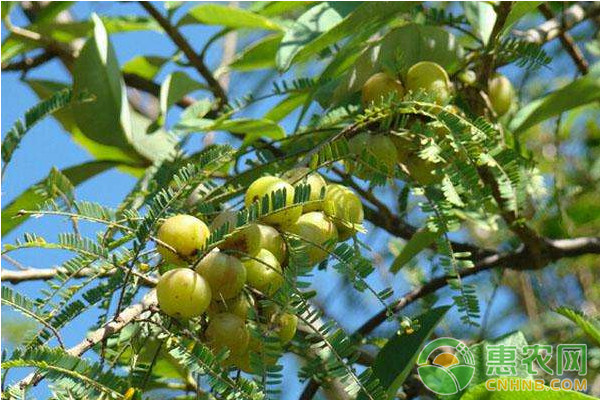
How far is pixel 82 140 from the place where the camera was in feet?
4.73

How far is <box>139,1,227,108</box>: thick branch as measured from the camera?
1.42 meters

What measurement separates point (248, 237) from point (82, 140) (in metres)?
0.76

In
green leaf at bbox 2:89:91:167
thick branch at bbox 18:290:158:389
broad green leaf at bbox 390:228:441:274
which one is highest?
green leaf at bbox 2:89:91:167

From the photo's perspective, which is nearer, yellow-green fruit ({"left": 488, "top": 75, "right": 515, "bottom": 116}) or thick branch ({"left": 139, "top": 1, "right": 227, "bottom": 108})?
yellow-green fruit ({"left": 488, "top": 75, "right": 515, "bottom": 116})

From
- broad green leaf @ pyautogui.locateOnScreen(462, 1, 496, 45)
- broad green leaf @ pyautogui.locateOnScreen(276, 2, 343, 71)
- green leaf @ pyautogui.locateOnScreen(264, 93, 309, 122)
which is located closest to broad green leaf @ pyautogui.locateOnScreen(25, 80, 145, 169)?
green leaf @ pyautogui.locateOnScreen(264, 93, 309, 122)

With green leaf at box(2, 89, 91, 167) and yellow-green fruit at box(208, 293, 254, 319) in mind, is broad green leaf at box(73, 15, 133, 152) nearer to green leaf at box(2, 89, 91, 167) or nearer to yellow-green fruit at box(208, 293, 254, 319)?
green leaf at box(2, 89, 91, 167)

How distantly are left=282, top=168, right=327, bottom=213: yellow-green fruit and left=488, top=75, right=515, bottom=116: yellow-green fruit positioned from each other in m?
0.37

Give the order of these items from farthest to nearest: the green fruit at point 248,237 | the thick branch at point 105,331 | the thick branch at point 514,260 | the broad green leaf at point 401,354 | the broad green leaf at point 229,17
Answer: the broad green leaf at point 229,17
the thick branch at point 514,260
the broad green leaf at point 401,354
the green fruit at point 248,237
the thick branch at point 105,331

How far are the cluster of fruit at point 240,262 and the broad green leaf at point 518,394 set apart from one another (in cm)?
16

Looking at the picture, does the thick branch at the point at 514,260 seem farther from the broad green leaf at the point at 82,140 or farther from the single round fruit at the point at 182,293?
the single round fruit at the point at 182,293

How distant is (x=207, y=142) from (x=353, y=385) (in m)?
0.89

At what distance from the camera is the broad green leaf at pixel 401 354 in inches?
33.4

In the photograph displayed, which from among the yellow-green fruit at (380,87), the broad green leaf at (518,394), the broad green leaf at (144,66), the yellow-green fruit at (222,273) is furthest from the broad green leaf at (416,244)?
the broad green leaf at (144,66)

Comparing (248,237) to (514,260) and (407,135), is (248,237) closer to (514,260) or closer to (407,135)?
(407,135)
